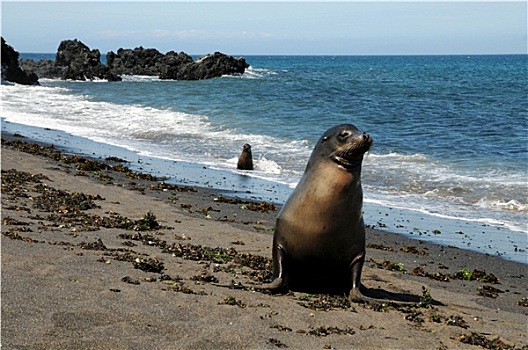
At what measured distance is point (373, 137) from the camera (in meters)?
26.2

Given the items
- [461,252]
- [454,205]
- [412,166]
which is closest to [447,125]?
[412,166]

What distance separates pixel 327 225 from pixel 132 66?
80.2 m

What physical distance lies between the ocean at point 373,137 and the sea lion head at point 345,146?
456cm

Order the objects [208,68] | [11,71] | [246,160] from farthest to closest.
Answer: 1. [208,68]
2. [11,71]
3. [246,160]

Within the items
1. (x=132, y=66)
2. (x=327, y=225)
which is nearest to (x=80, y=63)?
(x=132, y=66)

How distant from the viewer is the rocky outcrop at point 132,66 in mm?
70500

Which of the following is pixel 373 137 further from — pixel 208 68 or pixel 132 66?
pixel 132 66

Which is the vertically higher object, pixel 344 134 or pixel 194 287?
pixel 344 134

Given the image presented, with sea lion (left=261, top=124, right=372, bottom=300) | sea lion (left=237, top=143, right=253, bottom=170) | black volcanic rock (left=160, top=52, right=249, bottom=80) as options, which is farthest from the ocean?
black volcanic rock (left=160, top=52, right=249, bottom=80)

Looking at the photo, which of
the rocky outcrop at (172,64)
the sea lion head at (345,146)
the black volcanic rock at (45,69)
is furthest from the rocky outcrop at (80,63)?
the sea lion head at (345,146)

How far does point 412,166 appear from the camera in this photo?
1934cm

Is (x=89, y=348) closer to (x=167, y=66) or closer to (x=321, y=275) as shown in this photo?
(x=321, y=275)

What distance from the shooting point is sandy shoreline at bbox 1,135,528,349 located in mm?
5434

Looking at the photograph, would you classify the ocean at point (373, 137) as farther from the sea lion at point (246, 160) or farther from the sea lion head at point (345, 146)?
the sea lion head at point (345, 146)
